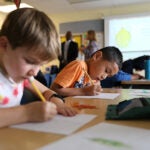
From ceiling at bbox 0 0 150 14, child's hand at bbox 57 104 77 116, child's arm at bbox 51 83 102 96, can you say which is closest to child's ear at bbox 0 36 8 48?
child's hand at bbox 57 104 77 116

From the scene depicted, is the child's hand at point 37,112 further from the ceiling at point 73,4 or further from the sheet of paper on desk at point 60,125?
the ceiling at point 73,4

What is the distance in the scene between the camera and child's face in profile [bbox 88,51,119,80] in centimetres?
153

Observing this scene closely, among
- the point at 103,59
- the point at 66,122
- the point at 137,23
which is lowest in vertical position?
the point at 66,122

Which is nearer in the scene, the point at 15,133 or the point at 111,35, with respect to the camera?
the point at 15,133

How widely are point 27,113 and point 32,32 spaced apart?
216 millimetres

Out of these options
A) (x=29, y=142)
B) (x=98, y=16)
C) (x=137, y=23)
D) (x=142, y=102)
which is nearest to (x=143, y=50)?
(x=137, y=23)

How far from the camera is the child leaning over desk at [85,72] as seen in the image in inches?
55.1

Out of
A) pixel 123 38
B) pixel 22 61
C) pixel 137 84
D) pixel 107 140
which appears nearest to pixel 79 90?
pixel 22 61

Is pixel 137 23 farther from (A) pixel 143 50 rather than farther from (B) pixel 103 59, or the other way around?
(B) pixel 103 59

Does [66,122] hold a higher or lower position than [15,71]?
lower

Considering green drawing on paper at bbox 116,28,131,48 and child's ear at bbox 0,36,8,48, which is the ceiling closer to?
green drawing on paper at bbox 116,28,131,48

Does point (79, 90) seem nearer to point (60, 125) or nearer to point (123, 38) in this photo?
point (60, 125)

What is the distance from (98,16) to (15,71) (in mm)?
5208

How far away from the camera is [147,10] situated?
5.31 m
